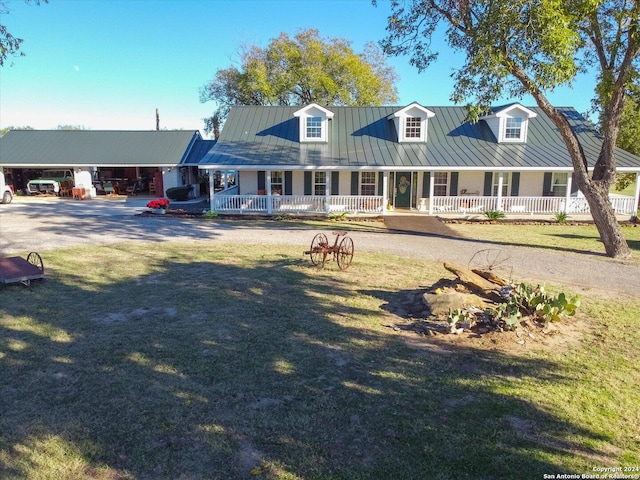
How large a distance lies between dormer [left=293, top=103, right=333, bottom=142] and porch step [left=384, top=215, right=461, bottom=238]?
614 centimetres

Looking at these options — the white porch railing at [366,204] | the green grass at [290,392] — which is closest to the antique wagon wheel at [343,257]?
the green grass at [290,392]

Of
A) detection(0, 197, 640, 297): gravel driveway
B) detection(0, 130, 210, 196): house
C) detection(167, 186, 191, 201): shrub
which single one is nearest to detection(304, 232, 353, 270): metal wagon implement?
detection(0, 197, 640, 297): gravel driveway

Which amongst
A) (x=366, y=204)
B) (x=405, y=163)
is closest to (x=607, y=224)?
(x=405, y=163)

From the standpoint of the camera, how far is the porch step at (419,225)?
54.4ft

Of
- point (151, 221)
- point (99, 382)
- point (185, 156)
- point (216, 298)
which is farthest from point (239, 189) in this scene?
point (99, 382)

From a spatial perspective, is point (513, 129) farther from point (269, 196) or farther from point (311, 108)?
point (269, 196)

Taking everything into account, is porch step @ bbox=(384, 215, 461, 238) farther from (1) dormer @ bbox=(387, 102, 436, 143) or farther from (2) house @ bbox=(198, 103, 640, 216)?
(1) dormer @ bbox=(387, 102, 436, 143)

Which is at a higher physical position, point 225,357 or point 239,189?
point 239,189

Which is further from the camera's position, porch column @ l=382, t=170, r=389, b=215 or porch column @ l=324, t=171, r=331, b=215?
porch column @ l=324, t=171, r=331, b=215

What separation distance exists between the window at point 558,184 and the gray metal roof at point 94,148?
73.7 feet

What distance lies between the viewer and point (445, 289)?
24.5 feet

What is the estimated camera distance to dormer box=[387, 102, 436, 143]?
23062 mm

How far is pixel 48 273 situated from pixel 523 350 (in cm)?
935

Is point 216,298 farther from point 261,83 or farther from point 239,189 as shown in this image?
point 261,83
